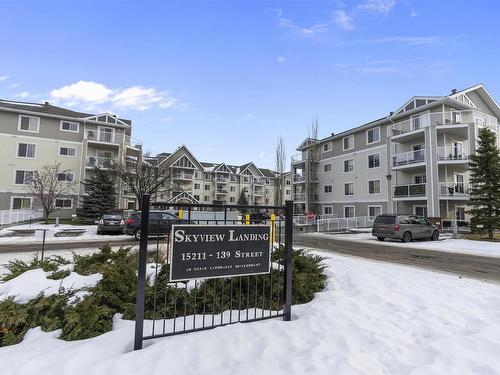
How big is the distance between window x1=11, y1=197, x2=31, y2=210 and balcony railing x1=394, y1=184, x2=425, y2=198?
1544 inches

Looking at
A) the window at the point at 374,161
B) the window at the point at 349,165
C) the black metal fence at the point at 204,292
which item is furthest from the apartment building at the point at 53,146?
the black metal fence at the point at 204,292

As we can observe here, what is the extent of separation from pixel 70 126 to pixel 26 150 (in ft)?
17.6

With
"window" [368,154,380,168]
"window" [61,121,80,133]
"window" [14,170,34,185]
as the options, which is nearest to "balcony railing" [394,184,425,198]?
"window" [368,154,380,168]

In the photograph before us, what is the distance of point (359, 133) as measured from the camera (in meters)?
37.1

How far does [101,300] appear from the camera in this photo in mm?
4453

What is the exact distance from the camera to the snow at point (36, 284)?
4.60 m

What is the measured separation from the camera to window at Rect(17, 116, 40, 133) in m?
35.7

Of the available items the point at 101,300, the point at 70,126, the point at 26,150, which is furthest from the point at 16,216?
the point at 101,300

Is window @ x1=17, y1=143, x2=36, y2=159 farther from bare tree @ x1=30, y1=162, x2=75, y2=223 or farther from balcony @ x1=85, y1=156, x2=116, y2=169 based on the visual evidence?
balcony @ x1=85, y1=156, x2=116, y2=169

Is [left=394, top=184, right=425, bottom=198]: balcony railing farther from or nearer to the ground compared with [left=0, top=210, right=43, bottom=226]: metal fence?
farther from the ground

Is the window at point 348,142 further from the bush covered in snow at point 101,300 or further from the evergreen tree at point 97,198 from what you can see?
the bush covered in snow at point 101,300

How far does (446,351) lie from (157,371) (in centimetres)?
298

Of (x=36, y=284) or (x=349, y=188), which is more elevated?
(x=349, y=188)

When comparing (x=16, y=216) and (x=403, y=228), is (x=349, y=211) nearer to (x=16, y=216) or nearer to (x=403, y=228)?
(x=403, y=228)
